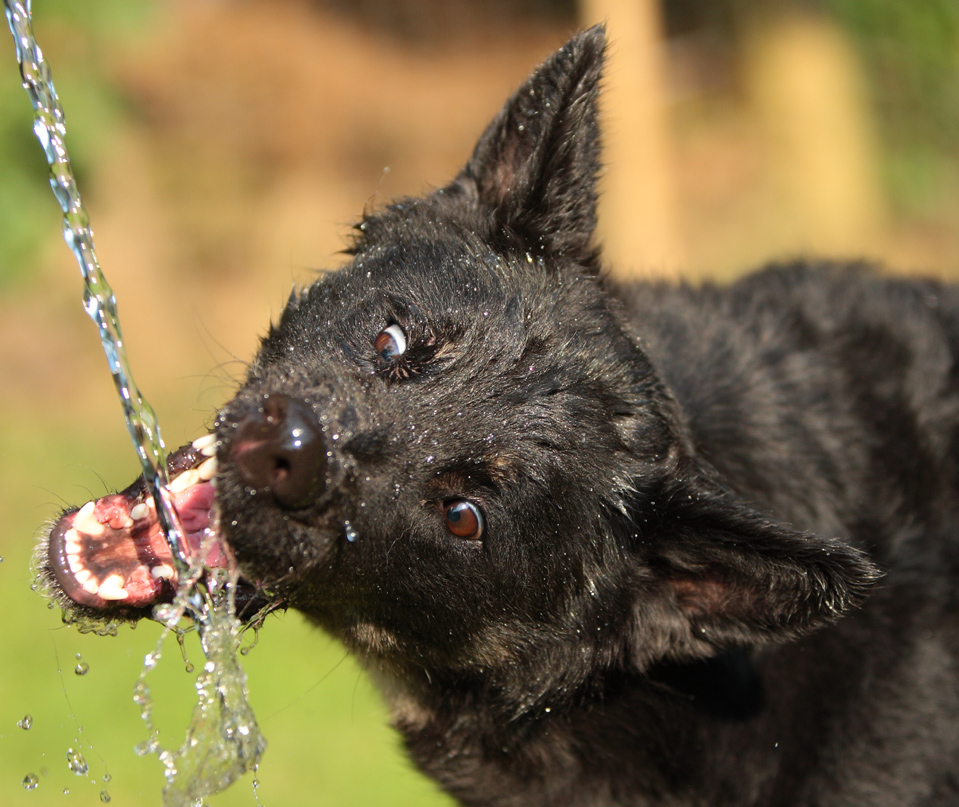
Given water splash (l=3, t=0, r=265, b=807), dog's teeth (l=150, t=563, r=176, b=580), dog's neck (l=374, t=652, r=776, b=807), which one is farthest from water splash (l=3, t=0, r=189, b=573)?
dog's neck (l=374, t=652, r=776, b=807)

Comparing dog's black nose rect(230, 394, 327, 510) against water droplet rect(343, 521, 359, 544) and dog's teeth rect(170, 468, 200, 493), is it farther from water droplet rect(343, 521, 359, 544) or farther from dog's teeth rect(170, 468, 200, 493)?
dog's teeth rect(170, 468, 200, 493)

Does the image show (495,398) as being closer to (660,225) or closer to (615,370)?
(615,370)

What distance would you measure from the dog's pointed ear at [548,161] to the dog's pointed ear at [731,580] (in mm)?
1016

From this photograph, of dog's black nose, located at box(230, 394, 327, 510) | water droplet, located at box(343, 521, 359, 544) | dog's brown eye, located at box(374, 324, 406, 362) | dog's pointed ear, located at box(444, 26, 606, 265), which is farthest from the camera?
dog's pointed ear, located at box(444, 26, 606, 265)

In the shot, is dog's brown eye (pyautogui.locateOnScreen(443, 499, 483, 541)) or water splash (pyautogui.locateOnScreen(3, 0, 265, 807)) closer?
water splash (pyautogui.locateOnScreen(3, 0, 265, 807))

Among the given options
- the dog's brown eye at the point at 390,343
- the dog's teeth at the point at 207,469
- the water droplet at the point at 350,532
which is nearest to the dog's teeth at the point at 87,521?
the dog's teeth at the point at 207,469

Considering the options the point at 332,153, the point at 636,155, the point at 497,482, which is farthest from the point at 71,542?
the point at 332,153

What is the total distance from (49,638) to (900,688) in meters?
4.53

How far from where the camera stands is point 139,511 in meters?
2.64

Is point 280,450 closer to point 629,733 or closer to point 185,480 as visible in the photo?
point 185,480

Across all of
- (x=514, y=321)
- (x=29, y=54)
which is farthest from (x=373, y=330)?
(x=29, y=54)

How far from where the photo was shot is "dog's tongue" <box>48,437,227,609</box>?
8.48 feet

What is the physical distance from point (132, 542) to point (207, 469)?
28cm

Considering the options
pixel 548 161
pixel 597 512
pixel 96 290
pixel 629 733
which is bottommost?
pixel 629 733
